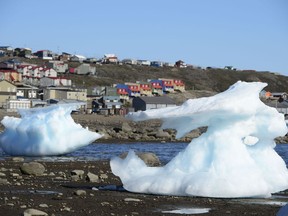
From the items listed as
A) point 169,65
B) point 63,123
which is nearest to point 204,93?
point 169,65

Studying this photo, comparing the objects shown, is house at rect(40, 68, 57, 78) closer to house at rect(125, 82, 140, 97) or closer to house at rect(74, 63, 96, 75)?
house at rect(74, 63, 96, 75)

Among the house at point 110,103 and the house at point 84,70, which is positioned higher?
the house at point 84,70

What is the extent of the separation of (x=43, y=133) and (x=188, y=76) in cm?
11644

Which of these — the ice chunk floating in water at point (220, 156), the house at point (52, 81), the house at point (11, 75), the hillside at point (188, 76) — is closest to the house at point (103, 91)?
the house at point (52, 81)

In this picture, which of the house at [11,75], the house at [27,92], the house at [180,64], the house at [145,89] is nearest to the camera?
the house at [27,92]

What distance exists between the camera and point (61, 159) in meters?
29.5

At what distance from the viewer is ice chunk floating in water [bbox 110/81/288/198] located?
17.2 m

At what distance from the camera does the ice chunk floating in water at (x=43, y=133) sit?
99.2 ft

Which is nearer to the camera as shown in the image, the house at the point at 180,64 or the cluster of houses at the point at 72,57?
the cluster of houses at the point at 72,57

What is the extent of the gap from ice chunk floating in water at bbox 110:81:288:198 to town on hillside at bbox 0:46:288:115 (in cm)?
5685

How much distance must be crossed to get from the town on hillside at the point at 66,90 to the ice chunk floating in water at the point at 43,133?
43539mm

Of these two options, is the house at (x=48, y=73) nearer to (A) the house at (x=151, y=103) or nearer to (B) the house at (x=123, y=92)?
(B) the house at (x=123, y=92)

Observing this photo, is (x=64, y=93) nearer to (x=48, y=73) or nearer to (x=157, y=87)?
(x=48, y=73)

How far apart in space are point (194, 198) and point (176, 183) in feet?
2.12
